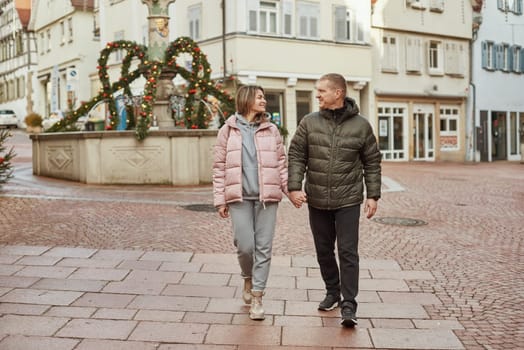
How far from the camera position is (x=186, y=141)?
49.1ft

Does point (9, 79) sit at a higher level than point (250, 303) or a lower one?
higher

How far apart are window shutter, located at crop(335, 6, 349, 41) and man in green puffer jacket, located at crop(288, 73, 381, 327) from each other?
82.7 feet

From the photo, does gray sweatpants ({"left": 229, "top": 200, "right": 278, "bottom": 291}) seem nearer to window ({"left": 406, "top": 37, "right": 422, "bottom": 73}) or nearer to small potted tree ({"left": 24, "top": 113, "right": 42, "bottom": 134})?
window ({"left": 406, "top": 37, "right": 422, "bottom": 73})

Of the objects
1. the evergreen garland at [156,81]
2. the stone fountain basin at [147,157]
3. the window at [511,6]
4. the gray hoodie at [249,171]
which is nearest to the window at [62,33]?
the window at [511,6]

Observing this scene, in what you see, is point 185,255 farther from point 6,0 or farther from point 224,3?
point 224,3

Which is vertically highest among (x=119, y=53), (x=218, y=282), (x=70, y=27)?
(x=70, y=27)

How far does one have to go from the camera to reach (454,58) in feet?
114

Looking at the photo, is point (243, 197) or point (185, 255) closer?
point (243, 197)

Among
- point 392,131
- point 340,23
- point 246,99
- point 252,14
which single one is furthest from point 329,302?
point 392,131

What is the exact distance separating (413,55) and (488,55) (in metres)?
5.98

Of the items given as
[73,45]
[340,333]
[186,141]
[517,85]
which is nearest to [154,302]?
[340,333]

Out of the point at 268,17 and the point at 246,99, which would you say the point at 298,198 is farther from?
the point at 268,17

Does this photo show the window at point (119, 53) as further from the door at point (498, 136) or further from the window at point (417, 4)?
the door at point (498, 136)

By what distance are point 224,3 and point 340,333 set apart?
2358 centimetres
